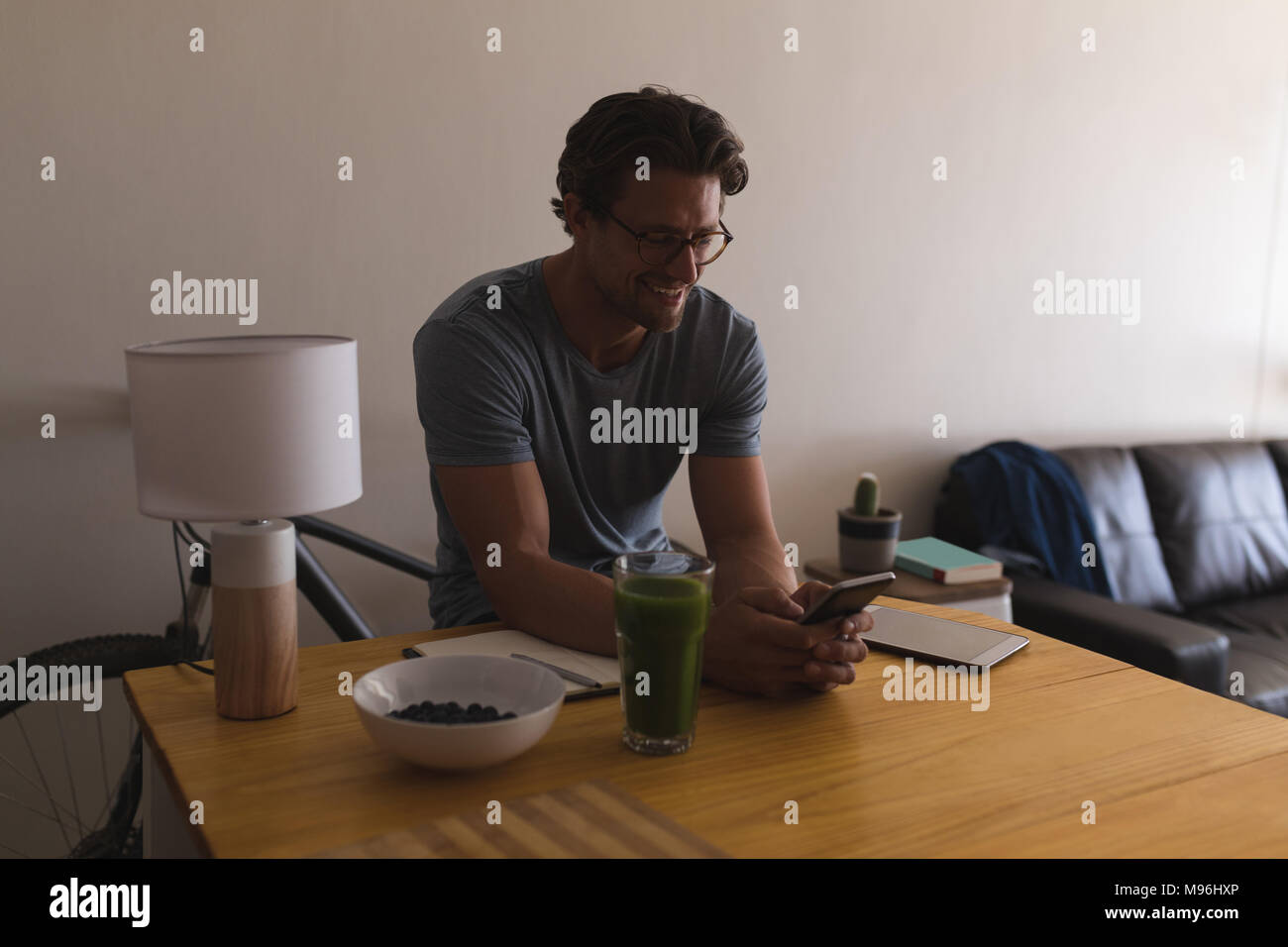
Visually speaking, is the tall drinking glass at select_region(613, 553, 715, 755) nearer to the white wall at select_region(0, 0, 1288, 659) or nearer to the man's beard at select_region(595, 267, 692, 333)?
the man's beard at select_region(595, 267, 692, 333)

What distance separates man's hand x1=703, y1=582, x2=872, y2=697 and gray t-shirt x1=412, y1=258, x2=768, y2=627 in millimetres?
392

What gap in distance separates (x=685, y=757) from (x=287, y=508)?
49 cm

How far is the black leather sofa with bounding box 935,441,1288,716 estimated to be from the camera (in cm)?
271

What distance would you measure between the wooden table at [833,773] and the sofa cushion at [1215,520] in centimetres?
216

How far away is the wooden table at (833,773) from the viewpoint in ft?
2.99

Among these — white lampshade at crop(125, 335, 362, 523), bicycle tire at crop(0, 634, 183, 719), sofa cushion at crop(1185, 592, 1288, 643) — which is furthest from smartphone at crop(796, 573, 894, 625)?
sofa cushion at crop(1185, 592, 1288, 643)

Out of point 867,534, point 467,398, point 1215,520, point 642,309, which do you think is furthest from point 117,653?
point 1215,520

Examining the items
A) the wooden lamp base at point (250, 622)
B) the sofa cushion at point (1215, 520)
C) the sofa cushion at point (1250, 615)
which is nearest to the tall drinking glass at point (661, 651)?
the wooden lamp base at point (250, 622)

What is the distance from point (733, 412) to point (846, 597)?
2.26 ft

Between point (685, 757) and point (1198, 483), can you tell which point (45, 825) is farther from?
point (1198, 483)

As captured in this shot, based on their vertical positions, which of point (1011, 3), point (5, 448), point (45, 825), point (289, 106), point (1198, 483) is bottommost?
point (45, 825)

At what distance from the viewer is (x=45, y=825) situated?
2250mm
